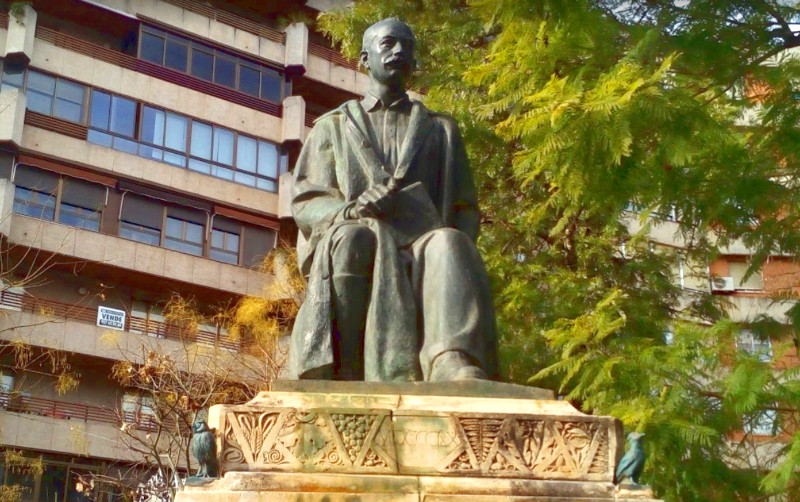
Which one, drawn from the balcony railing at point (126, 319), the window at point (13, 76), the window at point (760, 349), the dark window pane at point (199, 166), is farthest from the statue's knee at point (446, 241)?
the dark window pane at point (199, 166)

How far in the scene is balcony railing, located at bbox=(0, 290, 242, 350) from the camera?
25781mm

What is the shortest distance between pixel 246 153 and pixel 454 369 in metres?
26.5

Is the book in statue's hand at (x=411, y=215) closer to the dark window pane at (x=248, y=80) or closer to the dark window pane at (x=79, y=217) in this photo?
the dark window pane at (x=79, y=217)

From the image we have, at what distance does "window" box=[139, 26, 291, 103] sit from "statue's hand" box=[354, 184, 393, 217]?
85.3 feet

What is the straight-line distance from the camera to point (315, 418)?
5406mm

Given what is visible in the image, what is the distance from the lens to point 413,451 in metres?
5.39

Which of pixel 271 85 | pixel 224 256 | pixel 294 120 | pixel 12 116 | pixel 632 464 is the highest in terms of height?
pixel 271 85

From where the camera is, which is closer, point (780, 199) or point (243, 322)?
point (780, 199)

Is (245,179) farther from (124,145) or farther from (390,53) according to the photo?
(390,53)

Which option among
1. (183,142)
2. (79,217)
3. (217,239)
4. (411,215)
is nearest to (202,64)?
(183,142)

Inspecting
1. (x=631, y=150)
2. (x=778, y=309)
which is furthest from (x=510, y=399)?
(x=778, y=309)

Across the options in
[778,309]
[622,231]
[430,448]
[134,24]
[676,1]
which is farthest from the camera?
[134,24]

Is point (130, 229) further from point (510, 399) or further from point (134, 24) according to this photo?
point (510, 399)

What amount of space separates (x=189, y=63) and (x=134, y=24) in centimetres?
173
